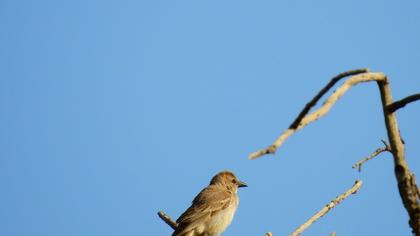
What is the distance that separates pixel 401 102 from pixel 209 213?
9.32m

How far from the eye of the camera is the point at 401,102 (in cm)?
310

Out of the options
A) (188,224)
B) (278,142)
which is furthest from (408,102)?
(188,224)

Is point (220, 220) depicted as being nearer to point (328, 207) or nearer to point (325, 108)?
point (328, 207)

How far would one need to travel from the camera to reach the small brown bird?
11.7 meters

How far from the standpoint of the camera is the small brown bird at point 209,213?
11.7 metres

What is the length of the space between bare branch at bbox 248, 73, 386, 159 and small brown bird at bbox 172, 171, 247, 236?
338 inches

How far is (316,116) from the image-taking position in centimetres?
280

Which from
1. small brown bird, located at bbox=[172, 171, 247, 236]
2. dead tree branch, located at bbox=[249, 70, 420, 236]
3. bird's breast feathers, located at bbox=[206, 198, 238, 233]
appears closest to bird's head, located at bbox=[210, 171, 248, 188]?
small brown bird, located at bbox=[172, 171, 247, 236]

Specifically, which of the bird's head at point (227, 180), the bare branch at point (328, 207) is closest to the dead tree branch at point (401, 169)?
the bare branch at point (328, 207)

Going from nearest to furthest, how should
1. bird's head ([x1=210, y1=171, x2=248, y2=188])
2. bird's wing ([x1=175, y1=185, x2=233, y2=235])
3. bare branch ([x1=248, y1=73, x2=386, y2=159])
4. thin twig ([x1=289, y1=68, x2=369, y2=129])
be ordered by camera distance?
1. bare branch ([x1=248, y1=73, x2=386, y2=159])
2. thin twig ([x1=289, y1=68, x2=369, y2=129])
3. bird's wing ([x1=175, y1=185, x2=233, y2=235])
4. bird's head ([x1=210, y1=171, x2=248, y2=188])

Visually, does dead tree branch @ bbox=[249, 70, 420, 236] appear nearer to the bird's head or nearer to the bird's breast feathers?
the bird's breast feathers

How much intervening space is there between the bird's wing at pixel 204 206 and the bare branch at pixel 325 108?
8.65m

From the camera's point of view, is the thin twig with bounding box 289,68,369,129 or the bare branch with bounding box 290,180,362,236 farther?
the bare branch with bounding box 290,180,362,236

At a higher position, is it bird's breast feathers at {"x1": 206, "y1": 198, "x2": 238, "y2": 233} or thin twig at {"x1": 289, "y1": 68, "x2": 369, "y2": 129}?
bird's breast feathers at {"x1": 206, "y1": 198, "x2": 238, "y2": 233}
